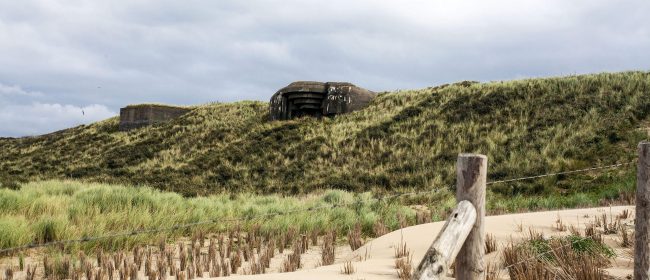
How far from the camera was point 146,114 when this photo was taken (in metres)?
48.3

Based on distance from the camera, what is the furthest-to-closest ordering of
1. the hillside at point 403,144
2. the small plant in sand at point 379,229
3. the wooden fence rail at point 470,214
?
1. the hillside at point 403,144
2. the small plant in sand at point 379,229
3. the wooden fence rail at point 470,214

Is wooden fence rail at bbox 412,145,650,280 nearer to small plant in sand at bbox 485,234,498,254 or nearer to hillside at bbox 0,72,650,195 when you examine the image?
small plant in sand at bbox 485,234,498,254

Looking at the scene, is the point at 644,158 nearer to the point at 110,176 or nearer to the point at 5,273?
the point at 5,273

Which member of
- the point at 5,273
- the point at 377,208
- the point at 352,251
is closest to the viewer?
the point at 5,273

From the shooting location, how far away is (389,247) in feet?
26.4

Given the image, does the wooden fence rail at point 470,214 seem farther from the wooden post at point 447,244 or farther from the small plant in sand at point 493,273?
the small plant in sand at point 493,273

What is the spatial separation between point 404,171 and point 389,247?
16.5 m

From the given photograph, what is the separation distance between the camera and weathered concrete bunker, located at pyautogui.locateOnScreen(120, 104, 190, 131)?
48000 mm

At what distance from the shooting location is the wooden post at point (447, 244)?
3.14m

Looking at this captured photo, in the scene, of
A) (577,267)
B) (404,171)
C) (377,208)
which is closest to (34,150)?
(404,171)

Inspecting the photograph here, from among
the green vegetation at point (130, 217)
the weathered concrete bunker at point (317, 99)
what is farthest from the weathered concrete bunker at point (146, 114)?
the green vegetation at point (130, 217)

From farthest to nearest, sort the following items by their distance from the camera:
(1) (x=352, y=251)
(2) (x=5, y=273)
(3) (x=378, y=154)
A: (3) (x=378, y=154), (1) (x=352, y=251), (2) (x=5, y=273)

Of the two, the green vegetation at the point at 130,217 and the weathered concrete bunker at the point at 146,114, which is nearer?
the green vegetation at the point at 130,217

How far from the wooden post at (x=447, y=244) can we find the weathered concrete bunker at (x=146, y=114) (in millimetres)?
46383
